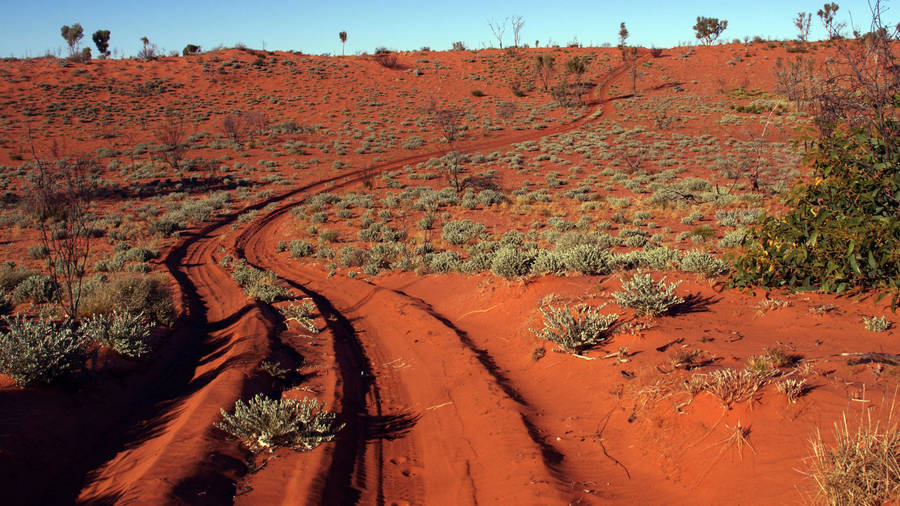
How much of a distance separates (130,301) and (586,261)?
27.9ft

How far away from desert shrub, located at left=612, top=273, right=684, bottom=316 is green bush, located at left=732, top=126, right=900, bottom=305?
1262mm

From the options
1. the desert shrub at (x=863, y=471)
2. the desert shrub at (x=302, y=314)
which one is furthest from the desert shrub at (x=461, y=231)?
the desert shrub at (x=863, y=471)

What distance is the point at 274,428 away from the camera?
193 inches

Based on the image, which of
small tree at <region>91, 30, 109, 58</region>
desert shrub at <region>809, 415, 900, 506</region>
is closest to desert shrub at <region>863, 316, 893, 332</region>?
desert shrub at <region>809, 415, 900, 506</region>

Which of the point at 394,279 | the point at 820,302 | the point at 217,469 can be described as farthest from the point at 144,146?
the point at 820,302

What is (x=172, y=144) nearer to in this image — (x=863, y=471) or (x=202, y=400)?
(x=202, y=400)

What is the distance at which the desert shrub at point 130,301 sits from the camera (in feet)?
29.6

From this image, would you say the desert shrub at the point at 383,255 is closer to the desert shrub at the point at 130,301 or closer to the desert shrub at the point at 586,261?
the desert shrub at the point at 130,301

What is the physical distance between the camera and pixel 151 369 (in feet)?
24.4

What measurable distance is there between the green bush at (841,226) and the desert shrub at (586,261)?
114 inches

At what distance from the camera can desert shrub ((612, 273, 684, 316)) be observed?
260 inches

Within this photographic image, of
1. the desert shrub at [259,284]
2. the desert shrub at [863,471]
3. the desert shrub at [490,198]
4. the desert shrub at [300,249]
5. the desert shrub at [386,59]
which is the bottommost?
the desert shrub at [259,284]

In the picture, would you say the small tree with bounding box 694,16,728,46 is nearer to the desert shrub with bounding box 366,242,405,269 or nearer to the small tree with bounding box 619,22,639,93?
the small tree with bounding box 619,22,639,93

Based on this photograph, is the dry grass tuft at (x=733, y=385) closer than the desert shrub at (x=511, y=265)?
Yes
